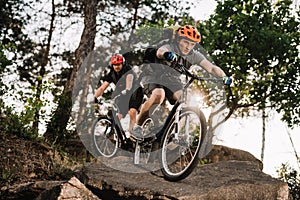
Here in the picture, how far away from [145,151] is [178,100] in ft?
3.51

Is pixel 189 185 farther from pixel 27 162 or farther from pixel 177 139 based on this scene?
pixel 27 162

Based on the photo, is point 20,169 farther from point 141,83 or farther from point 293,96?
point 293,96

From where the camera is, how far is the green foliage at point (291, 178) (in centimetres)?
1004

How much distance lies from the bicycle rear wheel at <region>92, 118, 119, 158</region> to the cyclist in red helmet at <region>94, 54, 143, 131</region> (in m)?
0.78

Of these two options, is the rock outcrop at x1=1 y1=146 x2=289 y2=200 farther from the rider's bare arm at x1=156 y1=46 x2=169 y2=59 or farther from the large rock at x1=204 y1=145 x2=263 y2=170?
the large rock at x1=204 y1=145 x2=263 y2=170

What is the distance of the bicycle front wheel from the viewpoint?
16.0ft

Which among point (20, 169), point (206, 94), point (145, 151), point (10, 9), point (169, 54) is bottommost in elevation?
point (20, 169)

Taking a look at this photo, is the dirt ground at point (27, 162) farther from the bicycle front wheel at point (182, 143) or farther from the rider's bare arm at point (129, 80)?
the bicycle front wheel at point (182, 143)

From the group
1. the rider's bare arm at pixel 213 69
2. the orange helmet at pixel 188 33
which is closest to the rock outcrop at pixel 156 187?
the rider's bare arm at pixel 213 69

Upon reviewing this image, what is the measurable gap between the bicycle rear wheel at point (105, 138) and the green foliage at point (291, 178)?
15.2 feet

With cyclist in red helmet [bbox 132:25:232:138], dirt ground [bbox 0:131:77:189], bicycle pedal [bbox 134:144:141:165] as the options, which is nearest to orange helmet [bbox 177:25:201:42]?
cyclist in red helmet [bbox 132:25:232:138]

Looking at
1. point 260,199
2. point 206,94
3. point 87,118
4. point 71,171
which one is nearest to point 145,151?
point 260,199

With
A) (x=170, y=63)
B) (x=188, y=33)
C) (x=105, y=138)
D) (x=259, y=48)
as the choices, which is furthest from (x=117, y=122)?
(x=259, y=48)

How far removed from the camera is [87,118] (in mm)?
12547
